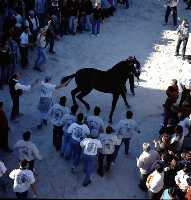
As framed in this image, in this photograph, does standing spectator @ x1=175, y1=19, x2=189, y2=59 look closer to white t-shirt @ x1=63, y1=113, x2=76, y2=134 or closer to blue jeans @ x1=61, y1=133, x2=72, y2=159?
white t-shirt @ x1=63, y1=113, x2=76, y2=134

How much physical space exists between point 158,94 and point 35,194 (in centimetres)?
643

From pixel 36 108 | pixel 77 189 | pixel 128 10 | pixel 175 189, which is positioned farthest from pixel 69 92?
pixel 128 10

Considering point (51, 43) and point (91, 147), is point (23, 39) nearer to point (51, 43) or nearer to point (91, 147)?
point (51, 43)

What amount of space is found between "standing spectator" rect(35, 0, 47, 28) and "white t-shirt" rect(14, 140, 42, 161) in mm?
8504

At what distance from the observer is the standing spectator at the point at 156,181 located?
1261 centimetres

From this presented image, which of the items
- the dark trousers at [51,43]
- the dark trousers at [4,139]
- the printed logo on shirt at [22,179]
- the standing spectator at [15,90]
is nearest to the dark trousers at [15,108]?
the standing spectator at [15,90]

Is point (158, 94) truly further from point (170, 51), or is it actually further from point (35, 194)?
point (35, 194)

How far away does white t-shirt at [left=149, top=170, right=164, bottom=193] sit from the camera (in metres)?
12.6

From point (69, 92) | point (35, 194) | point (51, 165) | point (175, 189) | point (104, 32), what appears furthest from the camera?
point (104, 32)

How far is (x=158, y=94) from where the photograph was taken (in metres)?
18.2

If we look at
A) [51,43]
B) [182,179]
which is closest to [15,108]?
[51,43]

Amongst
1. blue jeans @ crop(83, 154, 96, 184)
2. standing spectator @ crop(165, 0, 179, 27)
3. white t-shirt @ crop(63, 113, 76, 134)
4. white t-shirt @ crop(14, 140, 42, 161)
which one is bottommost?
blue jeans @ crop(83, 154, 96, 184)

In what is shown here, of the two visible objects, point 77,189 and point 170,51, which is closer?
point 77,189

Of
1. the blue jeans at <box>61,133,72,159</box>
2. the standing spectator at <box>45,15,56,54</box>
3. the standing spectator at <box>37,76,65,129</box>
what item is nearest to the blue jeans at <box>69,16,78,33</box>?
the standing spectator at <box>45,15,56,54</box>
